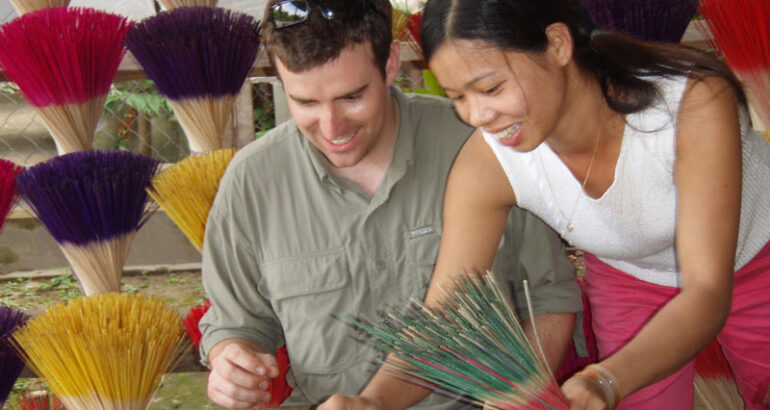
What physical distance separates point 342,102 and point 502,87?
12.1 inches

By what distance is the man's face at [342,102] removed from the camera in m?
1.11

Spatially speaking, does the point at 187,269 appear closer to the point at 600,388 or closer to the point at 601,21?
the point at 601,21

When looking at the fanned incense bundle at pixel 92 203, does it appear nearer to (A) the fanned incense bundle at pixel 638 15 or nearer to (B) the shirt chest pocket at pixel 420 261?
(B) the shirt chest pocket at pixel 420 261

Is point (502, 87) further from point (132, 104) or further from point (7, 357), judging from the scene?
point (132, 104)

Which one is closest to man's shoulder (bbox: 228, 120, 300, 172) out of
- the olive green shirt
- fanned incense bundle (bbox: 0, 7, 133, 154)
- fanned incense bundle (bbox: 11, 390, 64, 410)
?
the olive green shirt

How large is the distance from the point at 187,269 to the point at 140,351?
7.04 ft

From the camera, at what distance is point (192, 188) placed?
135 cm

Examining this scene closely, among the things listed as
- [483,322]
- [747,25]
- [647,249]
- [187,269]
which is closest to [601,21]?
[747,25]

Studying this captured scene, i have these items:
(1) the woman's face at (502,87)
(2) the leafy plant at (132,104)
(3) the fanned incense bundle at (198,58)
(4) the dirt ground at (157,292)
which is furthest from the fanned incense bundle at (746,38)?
(2) the leafy plant at (132,104)

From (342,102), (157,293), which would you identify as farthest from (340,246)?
(157,293)

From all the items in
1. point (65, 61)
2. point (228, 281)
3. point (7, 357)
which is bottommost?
point (7, 357)

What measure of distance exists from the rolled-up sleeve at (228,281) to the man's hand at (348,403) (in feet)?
1.03

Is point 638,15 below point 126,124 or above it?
above

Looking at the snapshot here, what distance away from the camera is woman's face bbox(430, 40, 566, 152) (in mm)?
894
